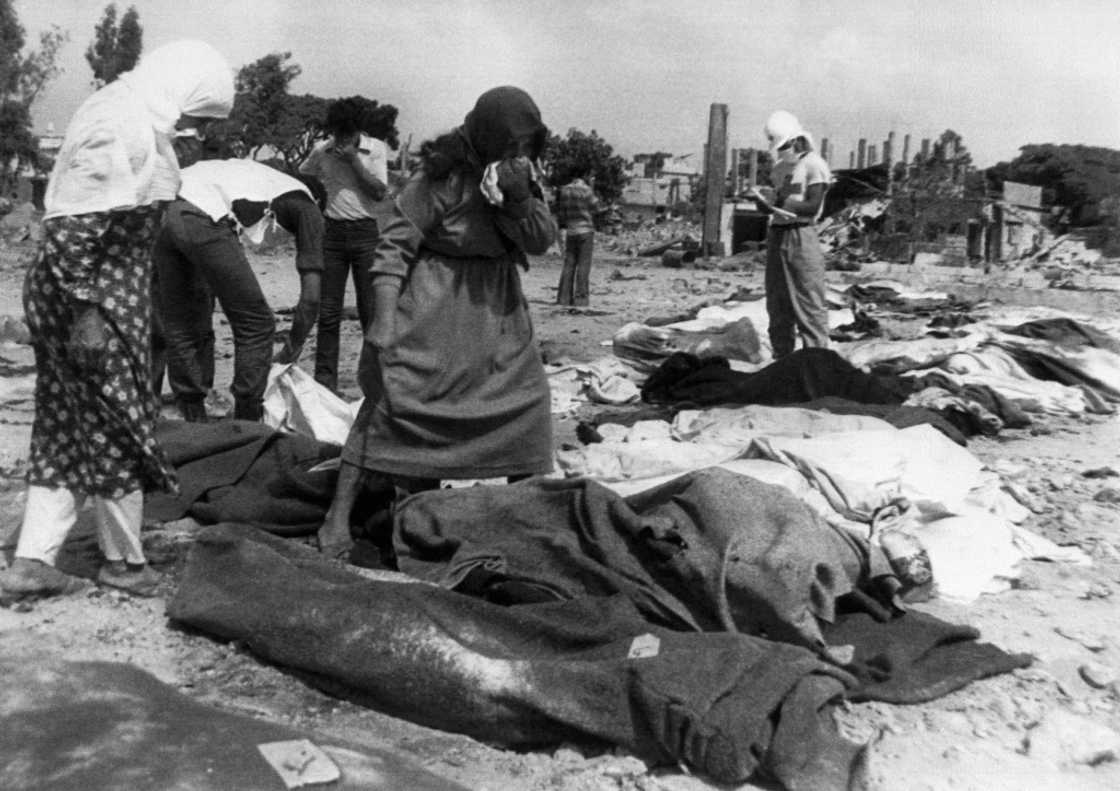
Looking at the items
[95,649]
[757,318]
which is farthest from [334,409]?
[757,318]

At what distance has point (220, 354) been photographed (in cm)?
819

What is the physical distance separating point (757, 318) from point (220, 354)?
3.84m

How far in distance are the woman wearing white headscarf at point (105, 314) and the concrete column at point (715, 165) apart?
605 inches

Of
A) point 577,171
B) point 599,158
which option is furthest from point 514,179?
point 599,158

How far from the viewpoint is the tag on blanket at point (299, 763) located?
2.46 m

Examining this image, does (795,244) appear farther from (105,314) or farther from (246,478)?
(105,314)

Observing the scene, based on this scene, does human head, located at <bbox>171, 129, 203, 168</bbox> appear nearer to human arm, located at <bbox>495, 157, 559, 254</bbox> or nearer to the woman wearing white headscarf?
the woman wearing white headscarf

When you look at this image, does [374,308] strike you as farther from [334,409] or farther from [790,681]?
[790,681]

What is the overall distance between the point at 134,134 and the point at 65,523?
112 cm

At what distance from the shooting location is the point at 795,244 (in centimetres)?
736

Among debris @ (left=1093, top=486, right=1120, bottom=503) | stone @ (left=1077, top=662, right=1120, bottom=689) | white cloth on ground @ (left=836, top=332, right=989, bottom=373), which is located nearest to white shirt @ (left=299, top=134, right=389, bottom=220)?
white cloth on ground @ (left=836, top=332, right=989, bottom=373)

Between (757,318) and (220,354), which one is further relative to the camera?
(757,318)

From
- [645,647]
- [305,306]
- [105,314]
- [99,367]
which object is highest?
[105,314]

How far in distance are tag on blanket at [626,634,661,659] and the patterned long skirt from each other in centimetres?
153
